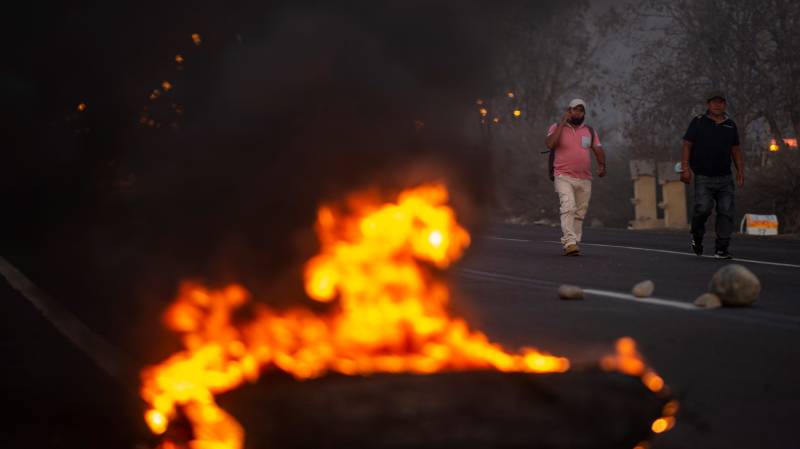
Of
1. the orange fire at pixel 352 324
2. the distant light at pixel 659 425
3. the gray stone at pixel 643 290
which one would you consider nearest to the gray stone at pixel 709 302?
the gray stone at pixel 643 290

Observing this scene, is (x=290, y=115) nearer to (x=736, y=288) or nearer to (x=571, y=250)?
(x=736, y=288)

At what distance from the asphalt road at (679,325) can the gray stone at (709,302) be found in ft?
0.32

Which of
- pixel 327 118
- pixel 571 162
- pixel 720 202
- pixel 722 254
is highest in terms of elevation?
pixel 571 162

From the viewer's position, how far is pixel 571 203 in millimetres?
14203

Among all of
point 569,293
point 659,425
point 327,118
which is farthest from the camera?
point 569,293

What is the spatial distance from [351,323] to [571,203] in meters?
9.59

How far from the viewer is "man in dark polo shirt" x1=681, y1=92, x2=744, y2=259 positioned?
13.5m

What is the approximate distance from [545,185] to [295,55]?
2381 centimetres

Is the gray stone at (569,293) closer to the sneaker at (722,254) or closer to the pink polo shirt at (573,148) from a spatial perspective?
the sneaker at (722,254)

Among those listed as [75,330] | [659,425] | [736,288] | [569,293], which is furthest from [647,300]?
[659,425]

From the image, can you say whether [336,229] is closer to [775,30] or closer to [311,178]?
[311,178]

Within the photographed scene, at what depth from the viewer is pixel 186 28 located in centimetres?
620

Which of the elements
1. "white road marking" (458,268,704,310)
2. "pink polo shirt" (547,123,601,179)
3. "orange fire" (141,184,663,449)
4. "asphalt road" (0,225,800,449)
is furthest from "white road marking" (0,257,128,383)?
"pink polo shirt" (547,123,601,179)

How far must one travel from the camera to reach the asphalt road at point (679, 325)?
4.62 metres
